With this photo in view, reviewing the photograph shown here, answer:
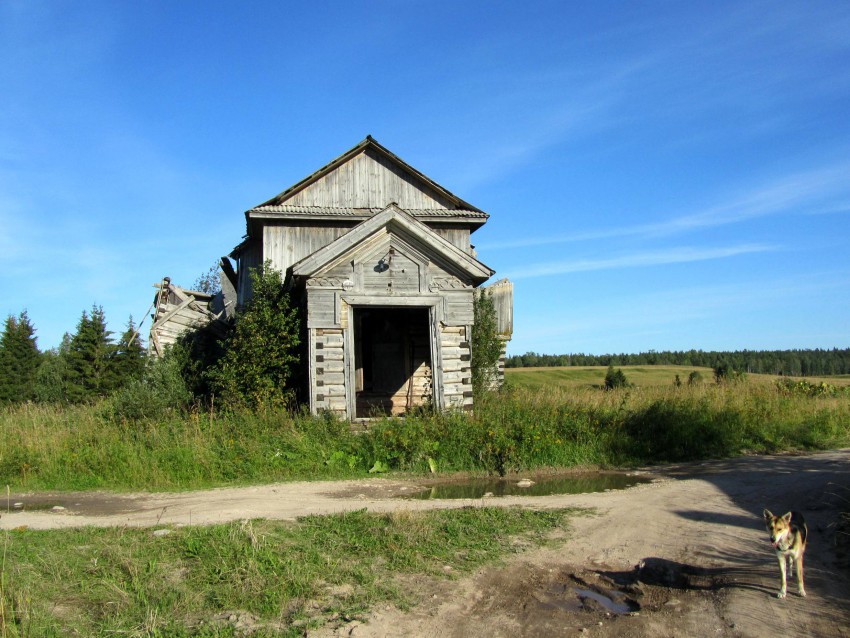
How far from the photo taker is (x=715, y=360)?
233ft

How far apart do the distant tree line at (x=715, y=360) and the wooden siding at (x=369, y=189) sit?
1997 inches

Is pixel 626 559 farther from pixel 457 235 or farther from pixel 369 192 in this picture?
pixel 369 192

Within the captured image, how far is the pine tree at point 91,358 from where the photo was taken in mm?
31672

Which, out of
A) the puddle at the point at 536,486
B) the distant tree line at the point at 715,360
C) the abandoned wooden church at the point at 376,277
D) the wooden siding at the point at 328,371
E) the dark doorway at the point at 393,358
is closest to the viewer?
the puddle at the point at 536,486

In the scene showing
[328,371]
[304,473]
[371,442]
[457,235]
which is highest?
[457,235]

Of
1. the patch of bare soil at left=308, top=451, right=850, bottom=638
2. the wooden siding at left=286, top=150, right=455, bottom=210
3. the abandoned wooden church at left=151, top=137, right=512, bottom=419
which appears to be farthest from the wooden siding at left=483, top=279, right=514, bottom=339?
the patch of bare soil at left=308, top=451, right=850, bottom=638

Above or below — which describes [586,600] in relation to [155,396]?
below

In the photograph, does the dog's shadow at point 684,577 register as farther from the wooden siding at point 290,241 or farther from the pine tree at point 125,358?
the pine tree at point 125,358

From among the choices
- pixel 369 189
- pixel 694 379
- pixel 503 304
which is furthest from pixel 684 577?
pixel 694 379

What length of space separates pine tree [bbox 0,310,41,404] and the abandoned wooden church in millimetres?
22741

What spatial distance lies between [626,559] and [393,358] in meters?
13.7

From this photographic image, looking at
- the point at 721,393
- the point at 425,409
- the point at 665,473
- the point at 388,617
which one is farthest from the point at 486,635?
the point at 721,393

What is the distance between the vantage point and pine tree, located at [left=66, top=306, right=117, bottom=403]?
31672 mm

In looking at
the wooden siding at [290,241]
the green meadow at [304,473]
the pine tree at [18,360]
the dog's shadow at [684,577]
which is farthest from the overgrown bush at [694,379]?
the pine tree at [18,360]
